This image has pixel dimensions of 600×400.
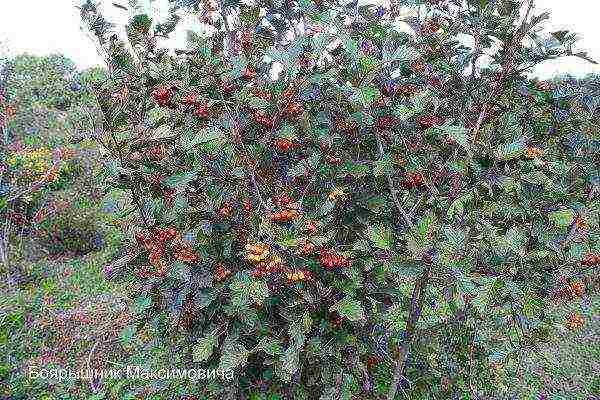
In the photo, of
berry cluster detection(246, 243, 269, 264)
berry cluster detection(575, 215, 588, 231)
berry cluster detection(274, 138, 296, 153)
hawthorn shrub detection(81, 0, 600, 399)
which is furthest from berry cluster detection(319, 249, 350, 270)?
berry cluster detection(575, 215, 588, 231)

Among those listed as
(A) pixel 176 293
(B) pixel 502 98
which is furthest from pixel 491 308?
(A) pixel 176 293

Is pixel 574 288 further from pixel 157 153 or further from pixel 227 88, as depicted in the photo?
pixel 157 153

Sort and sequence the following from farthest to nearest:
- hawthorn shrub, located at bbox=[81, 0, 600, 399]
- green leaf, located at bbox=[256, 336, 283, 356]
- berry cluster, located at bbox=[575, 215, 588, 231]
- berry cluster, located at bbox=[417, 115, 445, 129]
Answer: berry cluster, located at bbox=[575, 215, 588, 231] → green leaf, located at bbox=[256, 336, 283, 356] → berry cluster, located at bbox=[417, 115, 445, 129] → hawthorn shrub, located at bbox=[81, 0, 600, 399]

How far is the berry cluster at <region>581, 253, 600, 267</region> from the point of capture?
8.32 ft

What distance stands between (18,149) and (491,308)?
5.54 metres

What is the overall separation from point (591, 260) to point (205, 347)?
1686 millimetres

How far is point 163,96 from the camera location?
1.97m

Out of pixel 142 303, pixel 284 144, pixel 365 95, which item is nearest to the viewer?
pixel 365 95

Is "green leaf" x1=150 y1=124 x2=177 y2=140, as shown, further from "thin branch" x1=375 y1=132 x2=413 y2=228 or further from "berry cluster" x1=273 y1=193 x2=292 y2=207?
"thin branch" x1=375 y1=132 x2=413 y2=228

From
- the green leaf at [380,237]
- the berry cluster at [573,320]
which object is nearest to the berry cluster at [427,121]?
the green leaf at [380,237]

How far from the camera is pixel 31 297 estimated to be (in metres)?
4.51

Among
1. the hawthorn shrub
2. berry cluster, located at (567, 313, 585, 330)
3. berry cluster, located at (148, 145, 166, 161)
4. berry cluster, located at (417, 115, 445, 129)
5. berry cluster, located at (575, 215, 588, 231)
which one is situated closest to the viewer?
the hawthorn shrub

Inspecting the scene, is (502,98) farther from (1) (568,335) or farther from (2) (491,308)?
(1) (568,335)

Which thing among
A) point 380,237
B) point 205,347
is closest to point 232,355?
point 205,347
